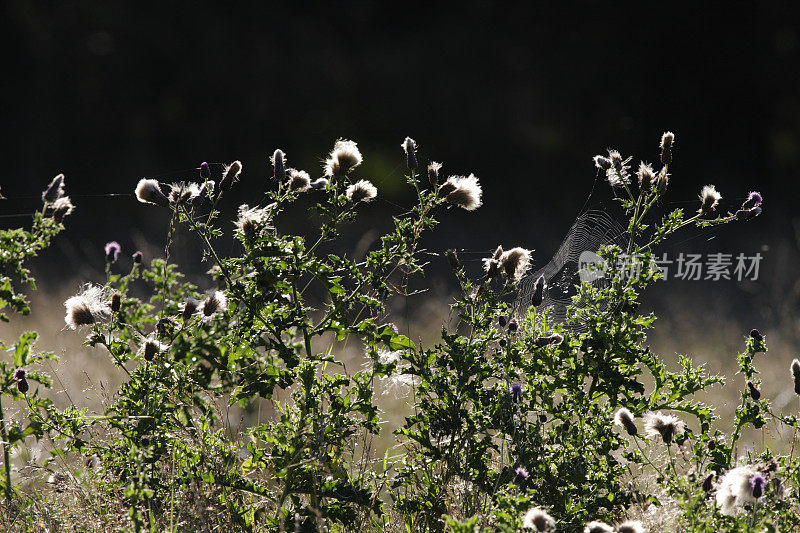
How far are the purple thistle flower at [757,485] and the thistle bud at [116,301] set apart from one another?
1.46 meters

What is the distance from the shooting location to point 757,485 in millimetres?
1612

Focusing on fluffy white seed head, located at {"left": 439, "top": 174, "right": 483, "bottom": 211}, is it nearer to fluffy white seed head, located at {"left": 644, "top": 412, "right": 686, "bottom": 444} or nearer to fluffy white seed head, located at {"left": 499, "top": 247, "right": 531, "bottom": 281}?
fluffy white seed head, located at {"left": 499, "top": 247, "right": 531, "bottom": 281}

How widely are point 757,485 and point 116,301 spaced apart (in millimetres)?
1474

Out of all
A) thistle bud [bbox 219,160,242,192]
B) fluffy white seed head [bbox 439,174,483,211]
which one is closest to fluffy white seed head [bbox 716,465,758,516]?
fluffy white seed head [bbox 439,174,483,211]

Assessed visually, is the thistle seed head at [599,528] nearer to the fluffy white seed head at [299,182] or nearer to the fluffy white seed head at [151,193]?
the fluffy white seed head at [299,182]

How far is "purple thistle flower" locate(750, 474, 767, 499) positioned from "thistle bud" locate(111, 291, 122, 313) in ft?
4.80

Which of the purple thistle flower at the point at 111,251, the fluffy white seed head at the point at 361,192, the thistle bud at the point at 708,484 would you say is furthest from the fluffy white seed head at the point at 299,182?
the thistle bud at the point at 708,484

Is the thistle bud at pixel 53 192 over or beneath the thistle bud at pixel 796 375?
over

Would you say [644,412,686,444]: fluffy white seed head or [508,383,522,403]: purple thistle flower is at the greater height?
[508,383,522,403]: purple thistle flower

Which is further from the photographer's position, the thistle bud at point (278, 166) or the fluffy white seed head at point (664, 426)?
the thistle bud at point (278, 166)

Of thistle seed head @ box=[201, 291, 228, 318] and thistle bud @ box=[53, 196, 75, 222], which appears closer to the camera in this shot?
thistle seed head @ box=[201, 291, 228, 318]

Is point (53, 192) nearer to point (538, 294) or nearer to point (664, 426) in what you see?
point (538, 294)

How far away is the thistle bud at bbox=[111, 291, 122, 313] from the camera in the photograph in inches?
76.7

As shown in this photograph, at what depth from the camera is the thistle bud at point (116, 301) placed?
1948mm
